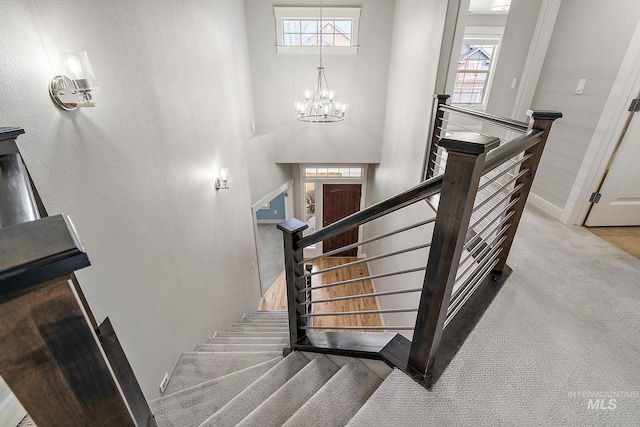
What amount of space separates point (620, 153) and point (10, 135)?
3779mm

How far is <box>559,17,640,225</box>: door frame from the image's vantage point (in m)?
2.15

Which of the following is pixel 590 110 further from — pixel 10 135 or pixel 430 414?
pixel 10 135

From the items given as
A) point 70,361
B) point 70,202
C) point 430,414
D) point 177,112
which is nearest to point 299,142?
point 177,112

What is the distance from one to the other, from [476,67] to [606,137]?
187 inches

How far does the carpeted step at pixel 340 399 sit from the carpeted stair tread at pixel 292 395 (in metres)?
0.16

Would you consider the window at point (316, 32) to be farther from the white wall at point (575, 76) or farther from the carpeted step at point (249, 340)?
the carpeted step at point (249, 340)

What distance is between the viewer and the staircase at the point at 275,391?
1.31 m

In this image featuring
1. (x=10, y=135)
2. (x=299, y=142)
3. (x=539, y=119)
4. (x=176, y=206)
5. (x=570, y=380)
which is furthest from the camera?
(x=299, y=142)

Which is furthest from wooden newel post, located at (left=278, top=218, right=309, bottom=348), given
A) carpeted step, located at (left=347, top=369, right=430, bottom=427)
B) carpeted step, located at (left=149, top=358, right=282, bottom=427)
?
carpeted step, located at (left=347, top=369, right=430, bottom=427)

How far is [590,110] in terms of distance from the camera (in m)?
2.51

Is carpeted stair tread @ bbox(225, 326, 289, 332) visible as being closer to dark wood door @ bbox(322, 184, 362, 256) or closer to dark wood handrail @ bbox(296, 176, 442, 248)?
dark wood handrail @ bbox(296, 176, 442, 248)

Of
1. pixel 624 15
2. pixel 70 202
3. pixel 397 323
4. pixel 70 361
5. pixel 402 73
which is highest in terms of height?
pixel 624 15

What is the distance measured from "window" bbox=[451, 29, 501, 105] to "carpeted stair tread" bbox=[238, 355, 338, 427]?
612cm

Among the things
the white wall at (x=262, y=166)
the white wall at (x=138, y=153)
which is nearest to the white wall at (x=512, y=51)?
the white wall at (x=138, y=153)
